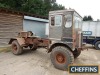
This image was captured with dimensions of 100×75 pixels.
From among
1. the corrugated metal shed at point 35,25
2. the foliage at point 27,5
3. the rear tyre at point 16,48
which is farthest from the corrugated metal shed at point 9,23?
the foliage at point 27,5

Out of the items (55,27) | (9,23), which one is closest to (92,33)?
(9,23)

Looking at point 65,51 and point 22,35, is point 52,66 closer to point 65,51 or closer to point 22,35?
point 65,51

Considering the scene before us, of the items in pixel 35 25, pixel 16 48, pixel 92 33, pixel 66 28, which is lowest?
pixel 16 48

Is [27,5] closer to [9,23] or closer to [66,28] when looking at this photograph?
[9,23]

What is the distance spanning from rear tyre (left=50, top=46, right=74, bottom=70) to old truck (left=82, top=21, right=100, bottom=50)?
339 inches

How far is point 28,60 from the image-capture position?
362 inches

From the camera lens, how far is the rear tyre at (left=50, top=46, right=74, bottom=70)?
7.39 m

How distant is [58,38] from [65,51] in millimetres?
793

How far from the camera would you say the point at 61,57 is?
768cm

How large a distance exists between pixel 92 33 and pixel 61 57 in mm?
9202

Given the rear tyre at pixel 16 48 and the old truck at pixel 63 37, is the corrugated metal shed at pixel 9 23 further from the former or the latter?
the old truck at pixel 63 37

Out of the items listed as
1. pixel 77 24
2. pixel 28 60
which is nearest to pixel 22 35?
pixel 28 60

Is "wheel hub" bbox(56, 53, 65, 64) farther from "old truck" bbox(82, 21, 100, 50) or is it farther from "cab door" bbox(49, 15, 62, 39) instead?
"old truck" bbox(82, 21, 100, 50)

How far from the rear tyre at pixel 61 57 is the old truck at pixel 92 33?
8.61m
